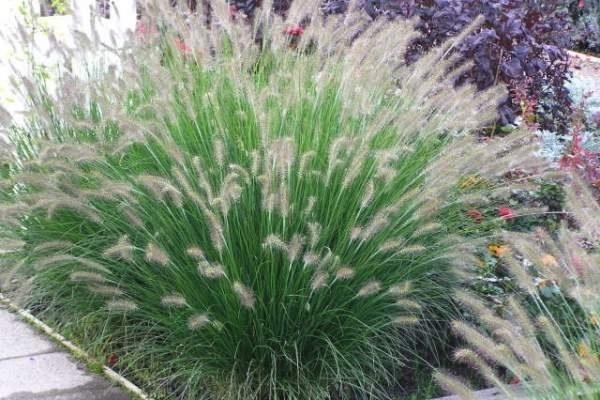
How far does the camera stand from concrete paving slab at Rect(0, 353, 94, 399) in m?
3.17

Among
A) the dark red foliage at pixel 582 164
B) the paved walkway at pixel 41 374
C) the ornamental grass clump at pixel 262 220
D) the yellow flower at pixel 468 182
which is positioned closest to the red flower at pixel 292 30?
the ornamental grass clump at pixel 262 220

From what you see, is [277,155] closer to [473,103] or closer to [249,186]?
[249,186]

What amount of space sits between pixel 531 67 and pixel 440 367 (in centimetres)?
278

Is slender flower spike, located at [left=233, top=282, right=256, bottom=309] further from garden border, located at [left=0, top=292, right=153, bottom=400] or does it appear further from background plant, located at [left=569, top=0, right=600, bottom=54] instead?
background plant, located at [left=569, top=0, right=600, bottom=54]

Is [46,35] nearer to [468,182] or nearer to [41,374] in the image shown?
[41,374]

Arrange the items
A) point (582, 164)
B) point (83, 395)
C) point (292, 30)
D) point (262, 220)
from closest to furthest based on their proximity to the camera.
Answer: point (262, 220) < point (83, 395) < point (582, 164) < point (292, 30)

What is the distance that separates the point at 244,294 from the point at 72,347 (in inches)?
46.2

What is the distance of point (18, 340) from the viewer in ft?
11.7

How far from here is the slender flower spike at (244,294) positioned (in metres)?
2.60

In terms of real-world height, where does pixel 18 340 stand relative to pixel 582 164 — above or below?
below

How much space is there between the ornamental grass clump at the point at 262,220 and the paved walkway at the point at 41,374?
15cm

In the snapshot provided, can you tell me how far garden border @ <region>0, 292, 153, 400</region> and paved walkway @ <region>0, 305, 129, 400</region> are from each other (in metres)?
0.03

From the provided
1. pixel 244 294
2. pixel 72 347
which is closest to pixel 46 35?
pixel 72 347

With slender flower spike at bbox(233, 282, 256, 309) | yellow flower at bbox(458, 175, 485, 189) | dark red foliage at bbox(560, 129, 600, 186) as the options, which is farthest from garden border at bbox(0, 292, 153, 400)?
dark red foliage at bbox(560, 129, 600, 186)
